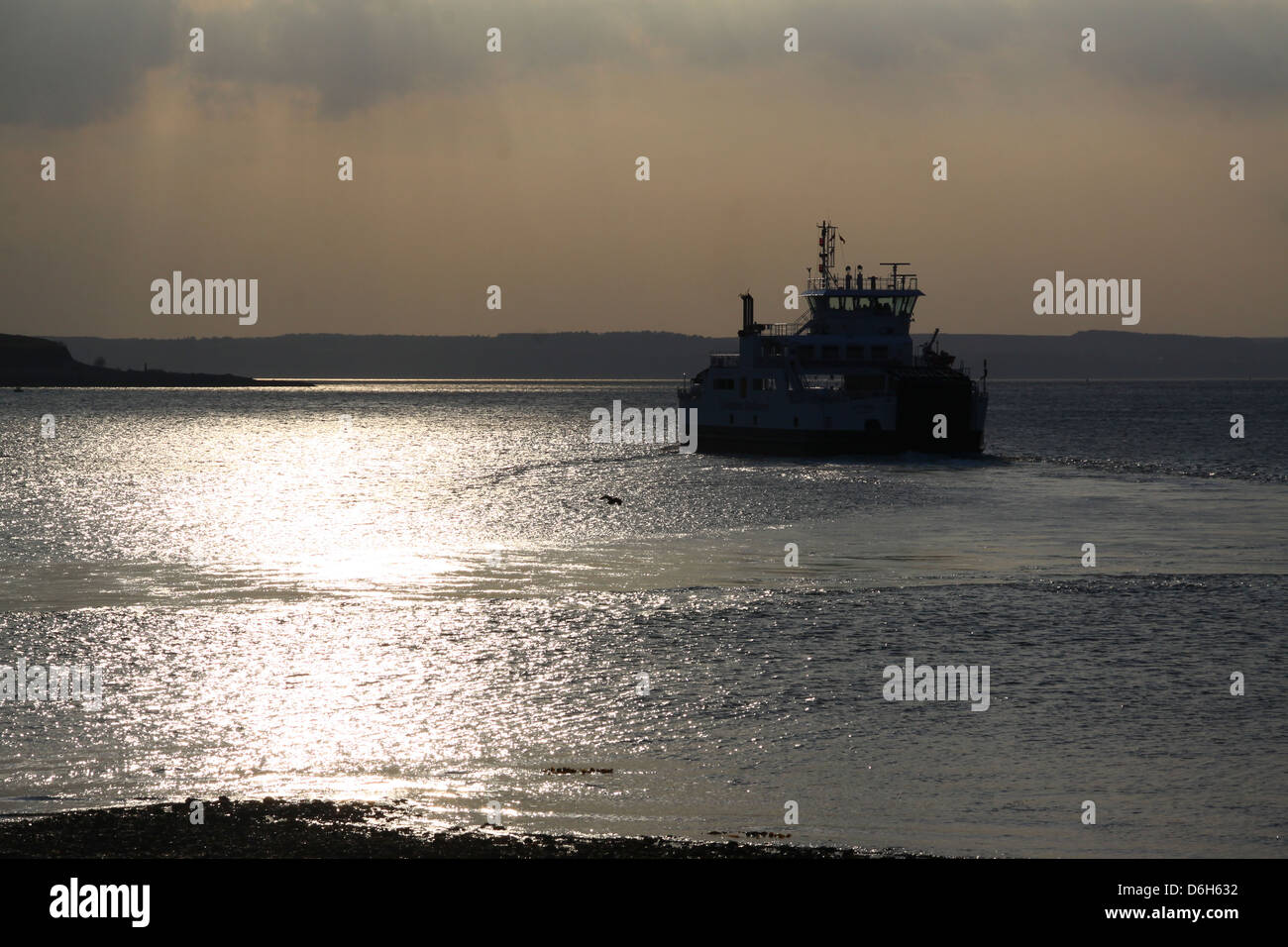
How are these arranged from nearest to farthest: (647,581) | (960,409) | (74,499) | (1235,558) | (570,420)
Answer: (647,581)
(1235,558)
(74,499)
(960,409)
(570,420)

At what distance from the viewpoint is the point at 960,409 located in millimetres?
86562

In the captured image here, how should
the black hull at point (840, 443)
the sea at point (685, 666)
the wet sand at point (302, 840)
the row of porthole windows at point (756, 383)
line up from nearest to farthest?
the wet sand at point (302, 840), the sea at point (685, 666), the black hull at point (840, 443), the row of porthole windows at point (756, 383)

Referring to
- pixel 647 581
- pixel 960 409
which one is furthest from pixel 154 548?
pixel 960 409

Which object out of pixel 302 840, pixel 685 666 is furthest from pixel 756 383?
pixel 302 840

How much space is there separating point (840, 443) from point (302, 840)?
74212mm

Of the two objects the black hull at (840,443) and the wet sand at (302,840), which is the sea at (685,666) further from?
the black hull at (840,443)

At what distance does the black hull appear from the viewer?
8438cm

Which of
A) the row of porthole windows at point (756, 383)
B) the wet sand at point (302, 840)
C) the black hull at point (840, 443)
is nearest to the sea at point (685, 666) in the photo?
the wet sand at point (302, 840)

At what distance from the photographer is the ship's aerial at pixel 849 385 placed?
84938 mm

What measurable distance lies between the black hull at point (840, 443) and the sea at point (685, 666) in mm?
26699

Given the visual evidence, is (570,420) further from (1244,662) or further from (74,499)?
(1244,662)

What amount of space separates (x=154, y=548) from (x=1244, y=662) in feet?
105

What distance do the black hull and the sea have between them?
1051 inches

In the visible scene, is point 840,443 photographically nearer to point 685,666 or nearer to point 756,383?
point 756,383
